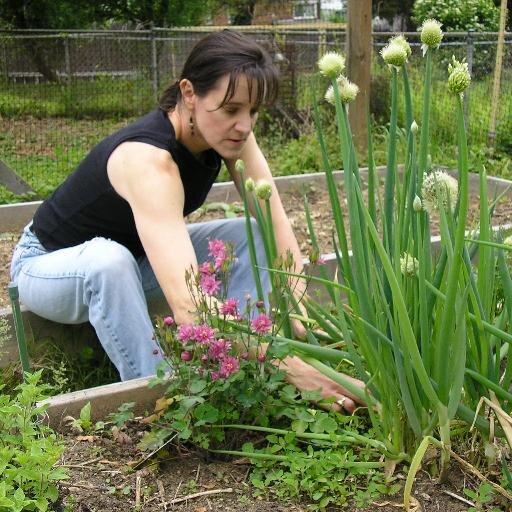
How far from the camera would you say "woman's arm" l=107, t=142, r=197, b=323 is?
2.13 m

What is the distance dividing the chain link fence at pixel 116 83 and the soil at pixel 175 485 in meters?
5.11

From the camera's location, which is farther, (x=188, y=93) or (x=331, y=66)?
(x=188, y=93)

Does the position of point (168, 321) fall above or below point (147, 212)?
below

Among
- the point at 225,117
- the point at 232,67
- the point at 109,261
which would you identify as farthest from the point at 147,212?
the point at 232,67

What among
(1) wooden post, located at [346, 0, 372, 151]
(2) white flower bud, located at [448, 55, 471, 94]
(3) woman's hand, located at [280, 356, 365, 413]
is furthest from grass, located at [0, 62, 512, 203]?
(2) white flower bud, located at [448, 55, 471, 94]

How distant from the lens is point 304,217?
4598 mm

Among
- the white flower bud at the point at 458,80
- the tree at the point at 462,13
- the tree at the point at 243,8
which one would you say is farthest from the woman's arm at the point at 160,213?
the tree at the point at 243,8

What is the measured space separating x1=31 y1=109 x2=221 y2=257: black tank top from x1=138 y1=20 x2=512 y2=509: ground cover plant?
71cm

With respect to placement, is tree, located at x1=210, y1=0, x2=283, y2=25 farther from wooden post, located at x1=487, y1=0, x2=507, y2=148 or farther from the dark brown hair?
the dark brown hair

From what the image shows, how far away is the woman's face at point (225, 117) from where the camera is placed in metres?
2.28

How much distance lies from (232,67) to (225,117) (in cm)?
14

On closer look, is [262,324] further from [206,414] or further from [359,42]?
[359,42]

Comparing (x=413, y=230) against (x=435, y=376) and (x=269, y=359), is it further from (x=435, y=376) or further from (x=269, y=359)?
(x=269, y=359)

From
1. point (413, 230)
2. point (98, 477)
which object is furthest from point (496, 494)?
point (98, 477)
